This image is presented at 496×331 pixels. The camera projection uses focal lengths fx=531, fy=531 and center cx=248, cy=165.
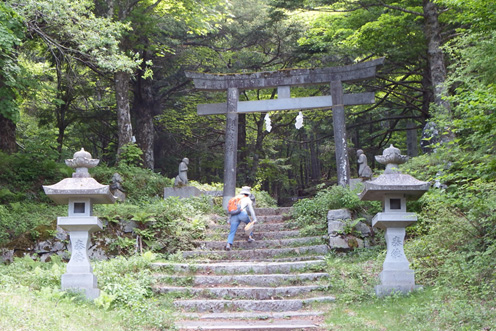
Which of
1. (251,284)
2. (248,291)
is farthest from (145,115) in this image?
(248,291)

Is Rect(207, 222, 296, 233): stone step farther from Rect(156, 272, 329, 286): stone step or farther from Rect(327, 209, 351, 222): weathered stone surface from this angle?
Rect(156, 272, 329, 286): stone step

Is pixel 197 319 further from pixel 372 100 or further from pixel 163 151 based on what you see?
pixel 163 151

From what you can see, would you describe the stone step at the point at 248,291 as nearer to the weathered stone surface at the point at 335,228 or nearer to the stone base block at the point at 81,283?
the stone base block at the point at 81,283

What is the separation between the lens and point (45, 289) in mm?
8875

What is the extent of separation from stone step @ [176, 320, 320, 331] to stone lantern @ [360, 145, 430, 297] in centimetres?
185

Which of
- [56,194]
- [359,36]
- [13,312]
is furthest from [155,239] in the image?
[359,36]

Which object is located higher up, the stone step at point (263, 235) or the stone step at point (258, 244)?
the stone step at point (263, 235)

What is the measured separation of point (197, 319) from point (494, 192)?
5561mm

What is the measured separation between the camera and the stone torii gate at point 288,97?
56.5ft

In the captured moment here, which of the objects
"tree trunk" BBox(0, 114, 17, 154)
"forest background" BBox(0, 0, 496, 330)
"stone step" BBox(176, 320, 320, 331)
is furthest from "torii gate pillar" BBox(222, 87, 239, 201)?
"stone step" BBox(176, 320, 320, 331)

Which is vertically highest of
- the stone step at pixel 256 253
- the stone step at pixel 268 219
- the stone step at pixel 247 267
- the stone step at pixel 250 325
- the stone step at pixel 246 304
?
the stone step at pixel 268 219

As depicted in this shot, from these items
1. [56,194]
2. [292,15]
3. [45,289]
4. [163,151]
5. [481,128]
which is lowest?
[45,289]

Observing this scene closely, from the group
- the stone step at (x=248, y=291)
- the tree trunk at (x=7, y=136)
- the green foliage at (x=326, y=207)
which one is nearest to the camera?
the stone step at (x=248, y=291)

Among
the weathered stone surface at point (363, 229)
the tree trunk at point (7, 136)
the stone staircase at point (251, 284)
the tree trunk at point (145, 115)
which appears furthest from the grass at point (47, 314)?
the tree trunk at point (145, 115)
